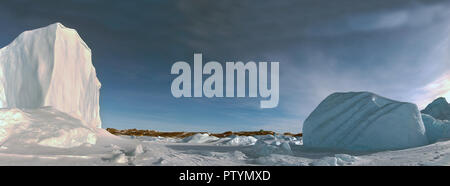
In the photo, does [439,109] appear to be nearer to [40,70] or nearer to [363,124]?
[363,124]

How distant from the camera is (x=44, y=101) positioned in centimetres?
1220

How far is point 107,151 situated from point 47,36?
9.79 metres

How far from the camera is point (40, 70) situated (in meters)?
12.6

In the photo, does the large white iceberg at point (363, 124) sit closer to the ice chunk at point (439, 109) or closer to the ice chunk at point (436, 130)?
the ice chunk at point (436, 130)

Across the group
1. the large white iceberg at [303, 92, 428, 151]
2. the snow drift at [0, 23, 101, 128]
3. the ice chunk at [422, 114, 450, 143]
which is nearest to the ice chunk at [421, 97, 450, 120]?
the ice chunk at [422, 114, 450, 143]

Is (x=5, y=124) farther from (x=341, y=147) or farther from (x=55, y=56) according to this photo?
(x=341, y=147)

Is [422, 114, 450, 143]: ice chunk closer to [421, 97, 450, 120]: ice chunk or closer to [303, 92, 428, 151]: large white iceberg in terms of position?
[303, 92, 428, 151]: large white iceberg

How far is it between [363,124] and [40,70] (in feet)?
52.6

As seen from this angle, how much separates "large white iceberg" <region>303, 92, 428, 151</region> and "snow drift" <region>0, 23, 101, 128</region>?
11.7 metres

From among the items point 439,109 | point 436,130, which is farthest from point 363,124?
point 439,109

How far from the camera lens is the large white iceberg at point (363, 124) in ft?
38.5

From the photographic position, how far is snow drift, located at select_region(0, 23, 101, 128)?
12445mm

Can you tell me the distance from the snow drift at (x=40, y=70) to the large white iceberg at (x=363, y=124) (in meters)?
11.7
